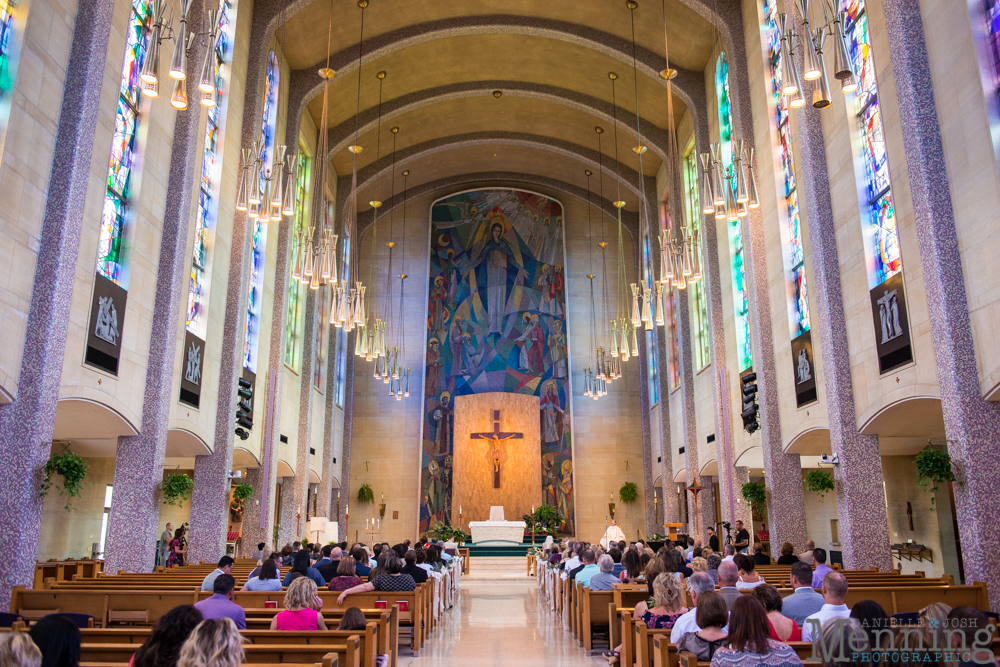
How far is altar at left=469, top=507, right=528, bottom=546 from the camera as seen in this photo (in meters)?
23.6

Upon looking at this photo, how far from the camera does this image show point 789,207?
49.0 ft

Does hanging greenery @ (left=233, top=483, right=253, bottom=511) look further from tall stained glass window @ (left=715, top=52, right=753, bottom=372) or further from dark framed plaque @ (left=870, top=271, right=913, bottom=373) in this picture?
dark framed plaque @ (left=870, top=271, right=913, bottom=373)

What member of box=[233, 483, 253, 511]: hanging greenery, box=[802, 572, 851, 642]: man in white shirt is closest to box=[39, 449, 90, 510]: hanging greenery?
box=[233, 483, 253, 511]: hanging greenery

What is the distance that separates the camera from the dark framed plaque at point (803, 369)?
44.1 feet

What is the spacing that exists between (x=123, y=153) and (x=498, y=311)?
18.2m

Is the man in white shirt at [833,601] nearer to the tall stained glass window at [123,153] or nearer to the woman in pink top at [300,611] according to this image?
the woman in pink top at [300,611]

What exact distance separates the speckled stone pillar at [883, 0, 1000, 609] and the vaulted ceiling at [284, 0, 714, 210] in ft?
31.0

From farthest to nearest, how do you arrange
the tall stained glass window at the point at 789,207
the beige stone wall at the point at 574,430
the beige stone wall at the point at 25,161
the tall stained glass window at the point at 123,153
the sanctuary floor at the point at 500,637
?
1. the beige stone wall at the point at 574,430
2. the tall stained glass window at the point at 789,207
3. the tall stained glass window at the point at 123,153
4. the beige stone wall at the point at 25,161
5. the sanctuary floor at the point at 500,637

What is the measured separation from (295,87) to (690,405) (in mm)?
14029

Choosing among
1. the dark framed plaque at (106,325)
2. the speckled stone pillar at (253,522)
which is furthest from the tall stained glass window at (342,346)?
the dark framed plaque at (106,325)

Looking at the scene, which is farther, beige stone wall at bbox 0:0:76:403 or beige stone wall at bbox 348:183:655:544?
beige stone wall at bbox 348:183:655:544

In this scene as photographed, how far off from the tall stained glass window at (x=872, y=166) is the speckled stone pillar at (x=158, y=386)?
10.6 metres

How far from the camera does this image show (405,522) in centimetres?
2645

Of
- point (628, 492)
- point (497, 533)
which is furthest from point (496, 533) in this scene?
point (628, 492)
